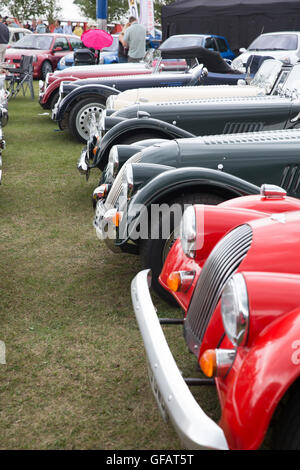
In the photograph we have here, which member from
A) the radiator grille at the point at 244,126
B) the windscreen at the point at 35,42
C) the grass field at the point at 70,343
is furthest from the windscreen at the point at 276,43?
the grass field at the point at 70,343

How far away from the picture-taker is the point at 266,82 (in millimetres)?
6910

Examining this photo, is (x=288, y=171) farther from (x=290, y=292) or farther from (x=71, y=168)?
(x=71, y=168)

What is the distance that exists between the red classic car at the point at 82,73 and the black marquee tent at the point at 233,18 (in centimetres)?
959

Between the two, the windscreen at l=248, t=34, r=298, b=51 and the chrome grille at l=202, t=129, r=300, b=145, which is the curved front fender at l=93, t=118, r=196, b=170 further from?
the windscreen at l=248, t=34, r=298, b=51

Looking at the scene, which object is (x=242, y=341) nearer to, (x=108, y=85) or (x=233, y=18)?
(x=108, y=85)

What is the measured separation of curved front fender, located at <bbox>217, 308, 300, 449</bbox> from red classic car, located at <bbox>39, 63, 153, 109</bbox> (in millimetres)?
9323

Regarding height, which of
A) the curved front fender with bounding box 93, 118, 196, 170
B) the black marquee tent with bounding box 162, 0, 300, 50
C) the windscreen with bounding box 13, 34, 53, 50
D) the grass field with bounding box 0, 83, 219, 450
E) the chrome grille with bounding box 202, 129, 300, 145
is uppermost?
the black marquee tent with bounding box 162, 0, 300, 50

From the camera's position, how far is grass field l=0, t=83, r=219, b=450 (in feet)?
8.08

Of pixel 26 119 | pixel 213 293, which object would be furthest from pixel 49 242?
pixel 26 119

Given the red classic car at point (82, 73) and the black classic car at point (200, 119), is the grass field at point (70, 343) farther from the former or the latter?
the red classic car at point (82, 73)

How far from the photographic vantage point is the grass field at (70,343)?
2.46m

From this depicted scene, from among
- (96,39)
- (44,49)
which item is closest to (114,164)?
(96,39)

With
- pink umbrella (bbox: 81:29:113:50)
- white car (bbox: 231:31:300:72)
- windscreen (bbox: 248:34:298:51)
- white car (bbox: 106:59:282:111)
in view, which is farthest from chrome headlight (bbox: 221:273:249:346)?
windscreen (bbox: 248:34:298:51)

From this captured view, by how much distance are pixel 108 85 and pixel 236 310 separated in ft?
26.8
